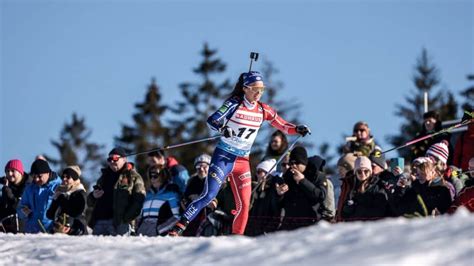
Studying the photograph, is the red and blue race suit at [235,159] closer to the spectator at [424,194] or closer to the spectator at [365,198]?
the spectator at [365,198]

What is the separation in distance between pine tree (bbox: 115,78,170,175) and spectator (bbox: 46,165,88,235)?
3961cm

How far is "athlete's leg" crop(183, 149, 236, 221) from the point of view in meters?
12.0

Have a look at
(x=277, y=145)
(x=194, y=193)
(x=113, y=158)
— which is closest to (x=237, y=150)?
(x=194, y=193)

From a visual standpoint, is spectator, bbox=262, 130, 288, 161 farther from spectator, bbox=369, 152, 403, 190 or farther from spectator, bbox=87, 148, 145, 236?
spectator, bbox=87, 148, 145, 236

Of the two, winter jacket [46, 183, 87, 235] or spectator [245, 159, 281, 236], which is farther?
winter jacket [46, 183, 87, 235]

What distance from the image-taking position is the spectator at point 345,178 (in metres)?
12.7

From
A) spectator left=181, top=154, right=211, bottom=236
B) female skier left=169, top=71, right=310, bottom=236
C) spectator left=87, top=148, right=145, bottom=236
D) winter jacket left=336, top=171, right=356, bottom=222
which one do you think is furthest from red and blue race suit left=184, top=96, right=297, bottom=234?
spectator left=87, top=148, right=145, bottom=236

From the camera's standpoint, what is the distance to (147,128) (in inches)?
2238

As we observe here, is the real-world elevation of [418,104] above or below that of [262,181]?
above

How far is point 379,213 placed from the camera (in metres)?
12.2

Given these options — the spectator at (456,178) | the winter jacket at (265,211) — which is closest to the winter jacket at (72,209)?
the winter jacket at (265,211)

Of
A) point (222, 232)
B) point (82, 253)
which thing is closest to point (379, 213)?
point (222, 232)

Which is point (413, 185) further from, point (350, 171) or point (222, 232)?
point (222, 232)

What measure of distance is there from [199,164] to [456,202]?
4.51m
